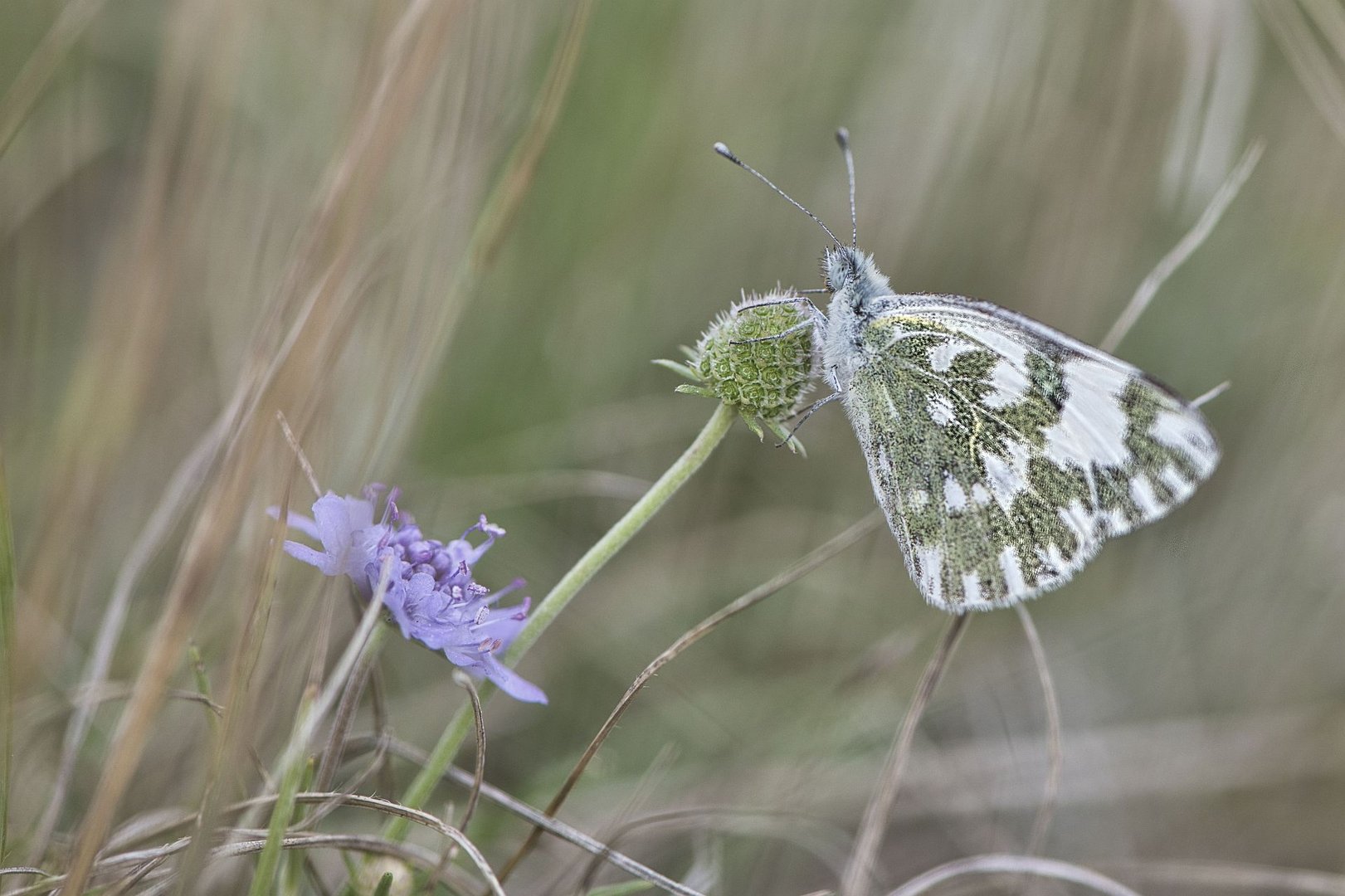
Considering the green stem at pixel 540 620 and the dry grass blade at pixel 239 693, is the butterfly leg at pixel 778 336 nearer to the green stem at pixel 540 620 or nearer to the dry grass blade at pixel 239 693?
the green stem at pixel 540 620

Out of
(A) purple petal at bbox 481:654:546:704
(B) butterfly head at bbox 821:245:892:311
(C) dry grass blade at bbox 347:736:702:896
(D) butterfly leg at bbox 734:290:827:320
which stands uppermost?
(B) butterfly head at bbox 821:245:892:311

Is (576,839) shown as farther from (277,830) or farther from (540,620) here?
(277,830)

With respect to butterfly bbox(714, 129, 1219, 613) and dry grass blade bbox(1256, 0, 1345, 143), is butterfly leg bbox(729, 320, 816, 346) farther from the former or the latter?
dry grass blade bbox(1256, 0, 1345, 143)

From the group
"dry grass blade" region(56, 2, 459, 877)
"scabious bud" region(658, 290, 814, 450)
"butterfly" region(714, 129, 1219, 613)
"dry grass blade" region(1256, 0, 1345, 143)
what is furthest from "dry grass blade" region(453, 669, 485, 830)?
"dry grass blade" region(1256, 0, 1345, 143)

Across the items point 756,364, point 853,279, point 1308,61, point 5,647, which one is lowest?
point 5,647

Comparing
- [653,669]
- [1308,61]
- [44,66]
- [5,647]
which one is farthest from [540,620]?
[1308,61]

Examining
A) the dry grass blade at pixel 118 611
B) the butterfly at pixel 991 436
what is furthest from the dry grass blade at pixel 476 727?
the butterfly at pixel 991 436
